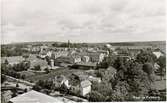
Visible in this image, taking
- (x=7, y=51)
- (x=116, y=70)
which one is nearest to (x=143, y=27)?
(x=116, y=70)

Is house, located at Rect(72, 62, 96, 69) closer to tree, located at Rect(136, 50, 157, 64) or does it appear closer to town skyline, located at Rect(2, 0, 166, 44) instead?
town skyline, located at Rect(2, 0, 166, 44)

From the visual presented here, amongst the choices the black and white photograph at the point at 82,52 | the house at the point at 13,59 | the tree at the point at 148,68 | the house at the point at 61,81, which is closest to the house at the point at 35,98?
the black and white photograph at the point at 82,52

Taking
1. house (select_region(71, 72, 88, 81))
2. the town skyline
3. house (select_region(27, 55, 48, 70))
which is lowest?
house (select_region(71, 72, 88, 81))

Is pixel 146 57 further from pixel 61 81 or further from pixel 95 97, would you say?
pixel 61 81

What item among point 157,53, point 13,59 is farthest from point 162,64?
point 13,59

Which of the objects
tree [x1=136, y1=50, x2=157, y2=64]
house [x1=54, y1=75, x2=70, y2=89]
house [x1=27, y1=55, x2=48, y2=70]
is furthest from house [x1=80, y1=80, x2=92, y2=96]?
tree [x1=136, y1=50, x2=157, y2=64]

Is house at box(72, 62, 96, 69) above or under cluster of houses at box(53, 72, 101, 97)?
above

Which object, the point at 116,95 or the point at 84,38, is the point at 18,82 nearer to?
the point at 84,38
